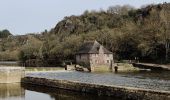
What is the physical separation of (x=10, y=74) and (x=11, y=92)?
12481 millimetres

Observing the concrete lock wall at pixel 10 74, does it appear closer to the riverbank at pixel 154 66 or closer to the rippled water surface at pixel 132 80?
the rippled water surface at pixel 132 80

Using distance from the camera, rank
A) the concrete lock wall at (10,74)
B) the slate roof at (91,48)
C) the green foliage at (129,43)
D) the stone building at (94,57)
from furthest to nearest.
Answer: the green foliage at (129,43) < the slate roof at (91,48) < the stone building at (94,57) < the concrete lock wall at (10,74)

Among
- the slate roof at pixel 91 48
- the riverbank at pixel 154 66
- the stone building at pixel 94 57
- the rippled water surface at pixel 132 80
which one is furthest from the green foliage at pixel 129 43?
the rippled water surface at pixel 132 80

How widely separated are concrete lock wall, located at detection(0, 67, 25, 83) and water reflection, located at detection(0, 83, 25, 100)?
7.55 feet

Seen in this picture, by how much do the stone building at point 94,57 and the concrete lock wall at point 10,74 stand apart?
33.8 meters

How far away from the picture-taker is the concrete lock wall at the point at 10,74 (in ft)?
203

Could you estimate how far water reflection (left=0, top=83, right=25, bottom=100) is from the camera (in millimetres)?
45309

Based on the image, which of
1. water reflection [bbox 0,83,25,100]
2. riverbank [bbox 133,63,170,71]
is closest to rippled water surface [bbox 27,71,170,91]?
water reflection [bbox 0,83,25,100]

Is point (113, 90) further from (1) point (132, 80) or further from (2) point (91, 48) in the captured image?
(2) point (91, 48)

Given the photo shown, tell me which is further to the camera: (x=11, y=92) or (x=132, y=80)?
(x=132, y=80)

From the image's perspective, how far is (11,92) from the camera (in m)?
50.2

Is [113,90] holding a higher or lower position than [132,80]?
lower

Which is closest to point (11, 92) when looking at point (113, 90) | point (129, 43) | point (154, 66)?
point (113, 90)

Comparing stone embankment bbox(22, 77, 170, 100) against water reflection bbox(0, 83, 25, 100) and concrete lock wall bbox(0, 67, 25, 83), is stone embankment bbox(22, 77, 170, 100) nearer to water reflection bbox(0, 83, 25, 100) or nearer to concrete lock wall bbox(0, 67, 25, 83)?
water reflection bbox(0, 83, 25, 100)
